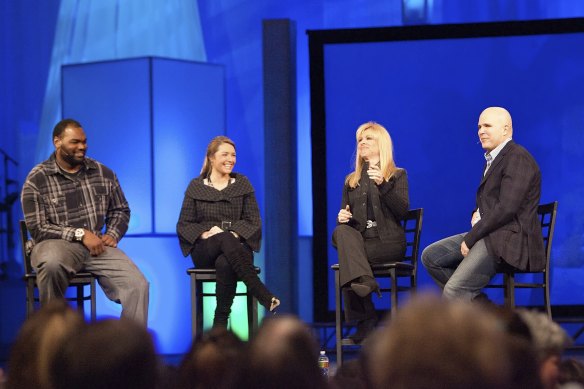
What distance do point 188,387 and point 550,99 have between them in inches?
212

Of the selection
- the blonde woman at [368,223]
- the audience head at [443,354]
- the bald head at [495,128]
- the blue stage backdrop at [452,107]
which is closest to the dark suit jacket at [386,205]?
the blonde woman at [368,223]

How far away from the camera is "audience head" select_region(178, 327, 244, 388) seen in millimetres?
1410

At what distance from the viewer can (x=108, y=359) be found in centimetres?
117

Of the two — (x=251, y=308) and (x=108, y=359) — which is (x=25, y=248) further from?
(x=108, y=359)

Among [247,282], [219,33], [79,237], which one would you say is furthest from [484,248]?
[219,33]

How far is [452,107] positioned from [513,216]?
2.15 m

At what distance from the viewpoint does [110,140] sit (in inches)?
247

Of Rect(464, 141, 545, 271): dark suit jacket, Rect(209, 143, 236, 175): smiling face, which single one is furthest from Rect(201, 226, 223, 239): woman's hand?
Rect(464, 141, 545, 271): dark suit jacket

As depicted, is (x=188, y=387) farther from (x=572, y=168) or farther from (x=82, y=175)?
(x=572, y=168)

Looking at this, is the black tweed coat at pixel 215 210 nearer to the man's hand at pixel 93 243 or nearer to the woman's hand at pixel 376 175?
the man's hand at pixel 93 243

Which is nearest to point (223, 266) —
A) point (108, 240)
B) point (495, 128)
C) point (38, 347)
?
point (108, 240)

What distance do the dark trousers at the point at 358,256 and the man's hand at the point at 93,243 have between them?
1226 mm

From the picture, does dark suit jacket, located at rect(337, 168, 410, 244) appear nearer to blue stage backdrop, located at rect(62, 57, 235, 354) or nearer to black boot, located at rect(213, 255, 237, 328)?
black boot, located at rect(213, 255, 237, 328)

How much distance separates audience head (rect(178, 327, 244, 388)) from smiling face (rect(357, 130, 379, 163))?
3.47 m
